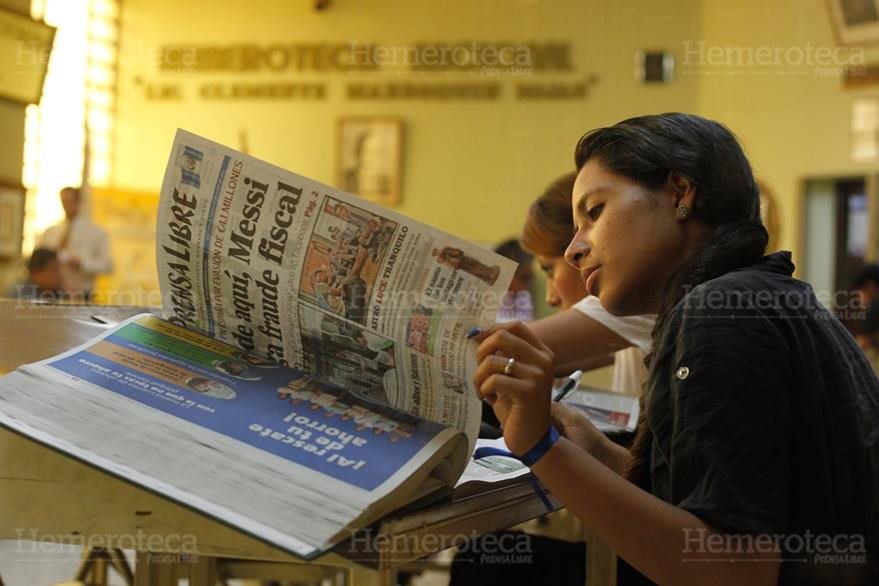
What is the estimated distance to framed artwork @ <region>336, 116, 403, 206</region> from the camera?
9773 millimetres

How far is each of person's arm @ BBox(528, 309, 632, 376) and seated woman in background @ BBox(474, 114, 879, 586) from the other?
811 millimetres

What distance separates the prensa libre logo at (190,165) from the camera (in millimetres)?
1040

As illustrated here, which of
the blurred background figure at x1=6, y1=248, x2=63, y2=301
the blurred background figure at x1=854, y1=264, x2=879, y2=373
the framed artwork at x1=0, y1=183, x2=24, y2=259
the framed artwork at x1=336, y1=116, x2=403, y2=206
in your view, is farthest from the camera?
the framed artwork at x1=336, y1=116, x2=403, y2=206

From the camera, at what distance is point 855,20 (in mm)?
7328

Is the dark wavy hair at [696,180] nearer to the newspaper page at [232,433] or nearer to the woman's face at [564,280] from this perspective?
the newspaper page at [232,433]

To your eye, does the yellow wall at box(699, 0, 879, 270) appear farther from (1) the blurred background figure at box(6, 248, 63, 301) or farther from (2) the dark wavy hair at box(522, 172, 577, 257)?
(2) the dark wavy hair at box(522, 172, 577, 257)

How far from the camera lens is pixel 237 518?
782 mm

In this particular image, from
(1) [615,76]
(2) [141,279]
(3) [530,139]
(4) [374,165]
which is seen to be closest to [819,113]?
(1) [615,76]

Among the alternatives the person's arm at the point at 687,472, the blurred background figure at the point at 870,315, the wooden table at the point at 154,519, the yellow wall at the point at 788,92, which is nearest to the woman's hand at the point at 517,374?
the person's arm at the point at 687,472

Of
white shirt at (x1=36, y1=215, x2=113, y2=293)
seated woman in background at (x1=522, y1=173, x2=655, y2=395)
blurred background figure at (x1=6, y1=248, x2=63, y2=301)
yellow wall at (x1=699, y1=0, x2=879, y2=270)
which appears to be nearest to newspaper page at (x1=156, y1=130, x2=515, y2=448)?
seated woman in background at (x1=522, y1=173, x2=655, y2=395)

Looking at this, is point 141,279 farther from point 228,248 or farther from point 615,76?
point 228,248

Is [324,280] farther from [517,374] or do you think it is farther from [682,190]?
[682,190]

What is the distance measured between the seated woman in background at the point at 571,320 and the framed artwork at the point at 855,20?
5897mm

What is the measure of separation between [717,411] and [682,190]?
27 cm
